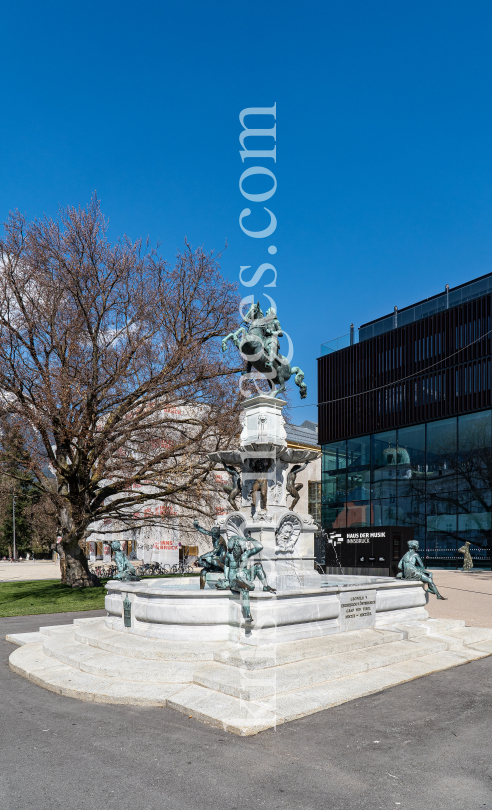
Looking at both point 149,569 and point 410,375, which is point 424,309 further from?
point 149,569

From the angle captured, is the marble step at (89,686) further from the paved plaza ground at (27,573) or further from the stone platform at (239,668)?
the paved plaza ground at (27,573)

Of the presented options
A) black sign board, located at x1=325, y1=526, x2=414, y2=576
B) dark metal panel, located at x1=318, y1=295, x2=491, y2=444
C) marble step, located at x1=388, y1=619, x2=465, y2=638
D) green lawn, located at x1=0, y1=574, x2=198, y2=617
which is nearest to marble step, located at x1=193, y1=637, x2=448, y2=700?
marble step, located at x1=388, y1=619, x2=465, y2=638

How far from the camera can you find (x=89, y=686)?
7863 millimetres

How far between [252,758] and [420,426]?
36393 mm

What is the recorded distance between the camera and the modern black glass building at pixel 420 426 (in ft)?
120

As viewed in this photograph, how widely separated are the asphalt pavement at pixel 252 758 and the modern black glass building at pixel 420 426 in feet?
102

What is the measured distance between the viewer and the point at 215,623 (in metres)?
9.48

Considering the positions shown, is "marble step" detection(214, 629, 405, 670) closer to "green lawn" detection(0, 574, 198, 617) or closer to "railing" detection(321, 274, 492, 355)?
"green lawn" detection(0, 574, 198, 617)

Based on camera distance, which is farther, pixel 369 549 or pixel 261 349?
pixel 369 549

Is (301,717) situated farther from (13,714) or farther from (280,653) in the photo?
(13,714)

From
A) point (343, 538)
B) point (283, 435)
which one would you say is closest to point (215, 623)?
point (283, 435)

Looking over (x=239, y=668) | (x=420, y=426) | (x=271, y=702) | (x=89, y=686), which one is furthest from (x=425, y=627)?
Answer: (x=420, y=426)

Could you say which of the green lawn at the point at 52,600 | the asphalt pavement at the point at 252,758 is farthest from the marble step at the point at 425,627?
the green lawn at the point at 52,600

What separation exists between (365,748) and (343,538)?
67.2 feet
